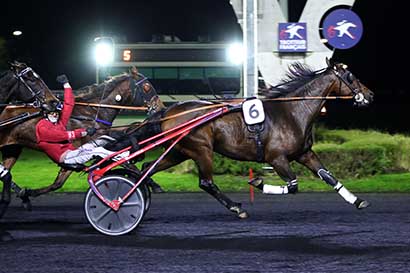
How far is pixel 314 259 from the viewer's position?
23.4ft

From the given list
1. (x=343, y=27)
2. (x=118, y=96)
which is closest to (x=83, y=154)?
(x=118, y=96)

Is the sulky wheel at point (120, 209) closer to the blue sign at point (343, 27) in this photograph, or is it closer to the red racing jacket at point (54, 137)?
the red racing jacket at point (54, 137)

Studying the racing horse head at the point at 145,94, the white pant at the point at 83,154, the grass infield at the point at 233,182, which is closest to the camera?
the white pant at the point at 83,154

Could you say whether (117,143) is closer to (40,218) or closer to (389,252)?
(40,218)

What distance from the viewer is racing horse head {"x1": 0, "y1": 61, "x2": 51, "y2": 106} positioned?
30.5 feet

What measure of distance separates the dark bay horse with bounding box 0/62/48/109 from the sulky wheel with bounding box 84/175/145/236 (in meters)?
1.52

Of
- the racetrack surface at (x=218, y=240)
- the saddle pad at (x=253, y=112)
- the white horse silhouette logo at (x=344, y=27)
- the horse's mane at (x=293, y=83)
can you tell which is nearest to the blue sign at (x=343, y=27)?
the white horse silhouette logo at (x=344, y=27)

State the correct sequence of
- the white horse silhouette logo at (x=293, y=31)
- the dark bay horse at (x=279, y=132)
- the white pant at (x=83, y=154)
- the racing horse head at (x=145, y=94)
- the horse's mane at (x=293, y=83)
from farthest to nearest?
the white horse silhouette logo at (x=293, y=31), the racing horse head at (x=145, y=94), the horse's mane at (x=293, y=83), the dark bay horse at (x=279, y=132), the white pant at (x=83, y=154)

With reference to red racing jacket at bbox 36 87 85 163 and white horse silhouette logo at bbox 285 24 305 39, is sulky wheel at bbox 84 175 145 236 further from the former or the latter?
white horse silhouette logo at bbox 285 24 305 39

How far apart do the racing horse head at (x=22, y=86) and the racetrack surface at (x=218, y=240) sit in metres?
1.42

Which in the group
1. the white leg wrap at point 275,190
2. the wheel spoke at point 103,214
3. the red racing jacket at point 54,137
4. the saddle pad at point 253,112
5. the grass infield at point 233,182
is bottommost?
the grass infield at point 233,182

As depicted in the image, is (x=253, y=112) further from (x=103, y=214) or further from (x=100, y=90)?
(x=100, y=90)

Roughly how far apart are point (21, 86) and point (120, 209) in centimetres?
201

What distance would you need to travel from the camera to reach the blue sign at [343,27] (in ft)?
46.1
